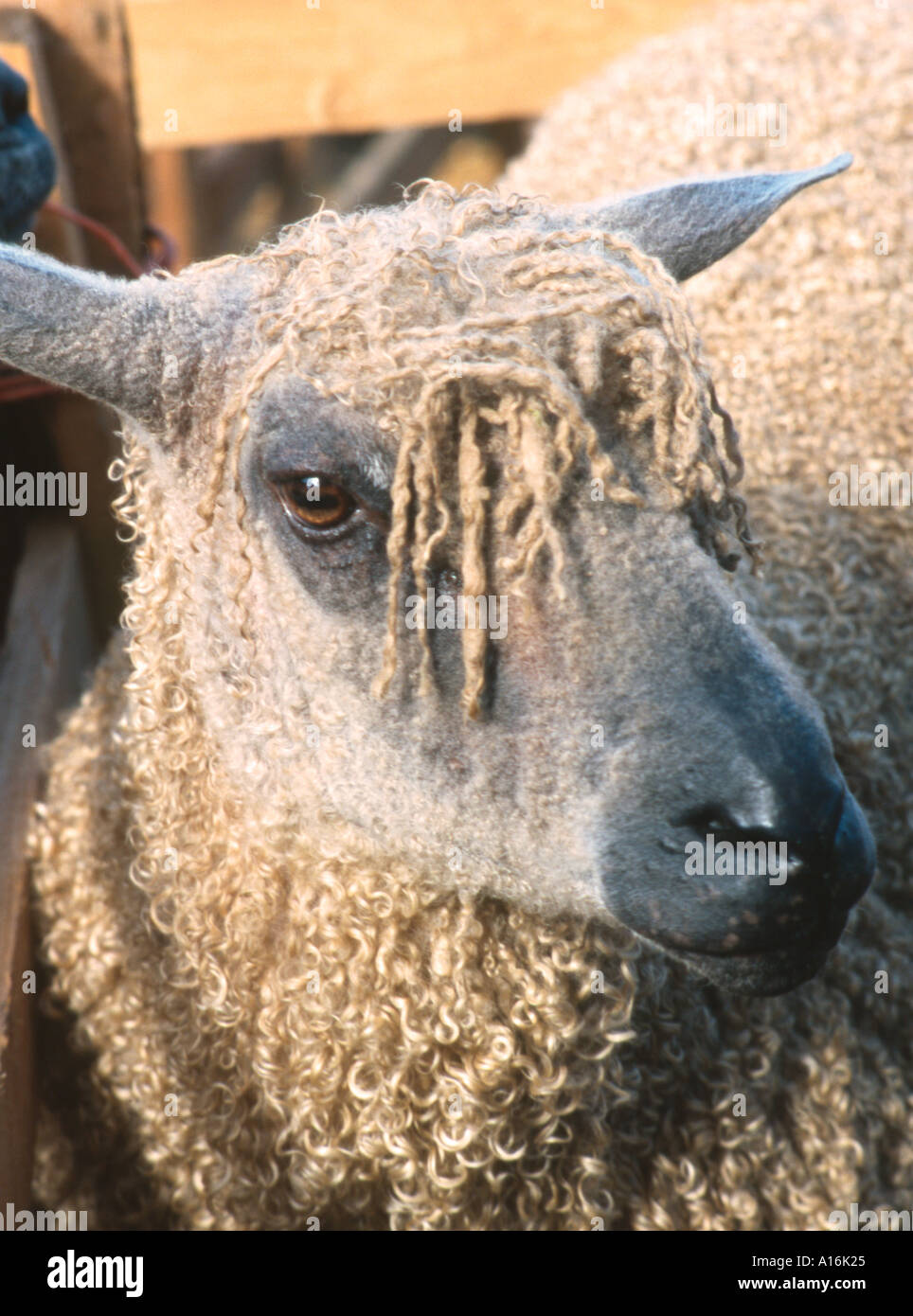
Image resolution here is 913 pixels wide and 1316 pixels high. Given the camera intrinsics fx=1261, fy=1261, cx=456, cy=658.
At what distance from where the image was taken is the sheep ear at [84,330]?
177 centimetres

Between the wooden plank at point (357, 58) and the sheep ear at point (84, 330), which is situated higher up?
the wooden plank at point (357, 58)

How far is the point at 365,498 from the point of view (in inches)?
68.2

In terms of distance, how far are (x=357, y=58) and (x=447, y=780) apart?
3.57 meters

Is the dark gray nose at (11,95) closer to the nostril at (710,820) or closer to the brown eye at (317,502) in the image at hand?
the brown eye at (317,502)

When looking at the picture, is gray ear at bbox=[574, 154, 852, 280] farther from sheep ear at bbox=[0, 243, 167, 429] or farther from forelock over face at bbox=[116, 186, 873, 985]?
sheep ear at bbox=[0, 243, 167, 429]

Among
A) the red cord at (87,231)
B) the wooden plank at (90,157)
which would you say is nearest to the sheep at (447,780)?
the red cord at (87,231)

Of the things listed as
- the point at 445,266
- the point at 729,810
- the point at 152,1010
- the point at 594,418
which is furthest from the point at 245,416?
the point at 152,1010

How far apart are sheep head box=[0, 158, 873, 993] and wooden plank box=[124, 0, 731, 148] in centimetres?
286

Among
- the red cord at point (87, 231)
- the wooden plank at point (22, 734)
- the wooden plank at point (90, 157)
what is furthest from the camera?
the wooden plank at point (90, 157)

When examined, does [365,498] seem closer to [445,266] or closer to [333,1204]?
[445,266]

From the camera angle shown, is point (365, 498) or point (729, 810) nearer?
point (729, 810)

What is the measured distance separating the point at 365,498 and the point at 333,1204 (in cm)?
123

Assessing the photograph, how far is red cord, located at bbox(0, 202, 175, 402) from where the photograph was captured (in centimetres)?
278

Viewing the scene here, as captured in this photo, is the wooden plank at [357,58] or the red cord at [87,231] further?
the wooden plank at [357,58]
